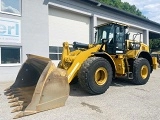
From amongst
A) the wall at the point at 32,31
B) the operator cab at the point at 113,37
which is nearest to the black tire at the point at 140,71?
the operator cab at the point at 113,37

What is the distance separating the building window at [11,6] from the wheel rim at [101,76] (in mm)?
6399

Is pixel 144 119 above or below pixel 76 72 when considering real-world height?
below

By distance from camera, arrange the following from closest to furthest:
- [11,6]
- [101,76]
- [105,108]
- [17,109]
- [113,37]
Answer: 1. [17,109]
2. [105,108]
3. [101,76]
4. [113,37]
5. [11,6]

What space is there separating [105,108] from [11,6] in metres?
8.00

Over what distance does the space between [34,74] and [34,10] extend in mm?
5778

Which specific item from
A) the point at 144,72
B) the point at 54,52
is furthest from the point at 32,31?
the point at 144,72

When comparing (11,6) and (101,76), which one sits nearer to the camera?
(101,76)

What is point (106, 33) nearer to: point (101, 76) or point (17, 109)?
point (101, 76)

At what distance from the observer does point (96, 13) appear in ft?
50.1

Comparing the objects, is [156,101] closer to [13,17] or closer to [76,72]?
[76,72]

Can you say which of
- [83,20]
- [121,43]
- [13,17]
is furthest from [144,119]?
[83,20]

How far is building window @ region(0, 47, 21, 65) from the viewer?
32.9 ft

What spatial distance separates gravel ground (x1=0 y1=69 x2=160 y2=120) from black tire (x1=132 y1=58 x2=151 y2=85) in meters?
1.45

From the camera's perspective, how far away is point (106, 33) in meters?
8.38
